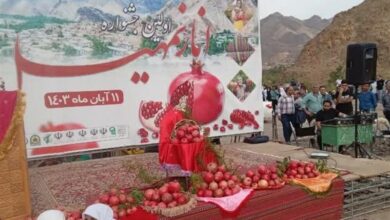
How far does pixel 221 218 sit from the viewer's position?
427cm

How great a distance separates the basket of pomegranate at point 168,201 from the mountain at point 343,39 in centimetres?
3634

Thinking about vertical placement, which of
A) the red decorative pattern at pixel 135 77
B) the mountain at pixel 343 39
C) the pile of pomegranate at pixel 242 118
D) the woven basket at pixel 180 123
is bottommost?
the pile of pomegranate at pixel 242 118

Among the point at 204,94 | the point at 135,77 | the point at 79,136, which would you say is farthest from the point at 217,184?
the point at 204,94

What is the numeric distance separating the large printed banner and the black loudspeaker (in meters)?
1.85

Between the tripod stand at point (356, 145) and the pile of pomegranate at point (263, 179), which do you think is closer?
the pile of pomegranate at point (263, 179)

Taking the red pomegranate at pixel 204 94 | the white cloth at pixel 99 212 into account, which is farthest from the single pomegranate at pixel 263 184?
the red pomegranate at pixel 204 94

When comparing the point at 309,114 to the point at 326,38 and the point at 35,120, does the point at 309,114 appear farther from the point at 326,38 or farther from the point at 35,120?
the point at 326,38

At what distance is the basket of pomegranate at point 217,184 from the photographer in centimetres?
438

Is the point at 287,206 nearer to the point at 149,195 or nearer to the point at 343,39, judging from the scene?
the point at 149,195

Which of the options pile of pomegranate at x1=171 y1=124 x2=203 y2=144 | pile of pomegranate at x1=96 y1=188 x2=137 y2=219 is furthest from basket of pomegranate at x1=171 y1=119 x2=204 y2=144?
pile of pomegranate at x1=96 y1=188 x2=137 y2=219

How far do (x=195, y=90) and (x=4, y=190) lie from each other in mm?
4246

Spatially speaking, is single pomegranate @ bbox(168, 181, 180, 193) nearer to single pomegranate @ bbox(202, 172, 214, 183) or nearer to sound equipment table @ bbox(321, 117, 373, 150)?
single pomegranate @ bbox(202, 172, 214, 183)

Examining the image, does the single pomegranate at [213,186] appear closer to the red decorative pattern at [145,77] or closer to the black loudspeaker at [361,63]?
the red decorative pattern at [145,77]

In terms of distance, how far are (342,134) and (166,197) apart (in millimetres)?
5276
